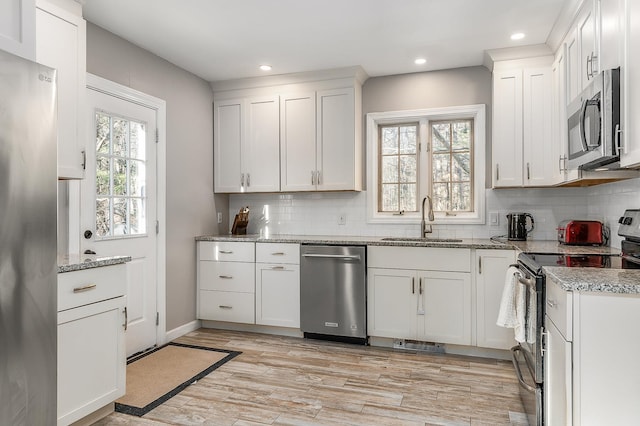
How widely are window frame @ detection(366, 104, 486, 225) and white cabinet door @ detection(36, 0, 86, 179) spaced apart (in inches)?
101

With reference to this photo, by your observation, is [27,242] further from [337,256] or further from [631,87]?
[337,256]

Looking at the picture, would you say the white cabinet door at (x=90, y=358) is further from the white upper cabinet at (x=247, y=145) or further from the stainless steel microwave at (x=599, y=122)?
the stainless steel microwave at (x=599, y=122)

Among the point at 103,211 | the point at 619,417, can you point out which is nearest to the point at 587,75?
the point at 619,417

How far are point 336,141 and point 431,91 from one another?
3.40ft

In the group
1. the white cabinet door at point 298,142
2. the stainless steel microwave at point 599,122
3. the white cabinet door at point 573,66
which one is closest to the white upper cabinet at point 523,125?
the white cabinet door at point 573,66

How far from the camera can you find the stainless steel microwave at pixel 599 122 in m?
1.83

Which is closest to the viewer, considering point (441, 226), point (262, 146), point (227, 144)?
point (441, 226)

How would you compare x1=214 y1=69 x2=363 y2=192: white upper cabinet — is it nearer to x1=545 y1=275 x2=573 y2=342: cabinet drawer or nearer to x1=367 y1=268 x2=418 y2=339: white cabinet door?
x1=367 y1=268 x2=418 y2=339: white cabinet door

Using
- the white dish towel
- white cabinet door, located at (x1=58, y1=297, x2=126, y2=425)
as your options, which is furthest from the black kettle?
white cabinet door, located at (x1=58, y1=297, x2=126, y2=425)

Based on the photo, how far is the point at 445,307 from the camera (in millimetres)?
3385

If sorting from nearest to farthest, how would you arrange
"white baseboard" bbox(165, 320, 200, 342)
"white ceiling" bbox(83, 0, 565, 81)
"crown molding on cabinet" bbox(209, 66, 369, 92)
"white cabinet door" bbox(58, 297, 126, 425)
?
"white cabinet door" bbox(58, 297, 126, 425) → "white ceiling" bbox(83, 0, 565, 81) → "white baseboard" bbox(165, 320, 200, 342) → "crown molding on cabinet" bbox(209, 66, 369, 92)

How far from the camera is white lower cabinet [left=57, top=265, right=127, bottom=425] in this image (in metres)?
2.06

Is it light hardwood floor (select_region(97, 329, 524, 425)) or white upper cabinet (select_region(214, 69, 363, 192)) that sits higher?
white upper cabinet (select_region(214, 69, 363, 192))

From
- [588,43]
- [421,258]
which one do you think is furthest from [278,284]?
[588,43]
